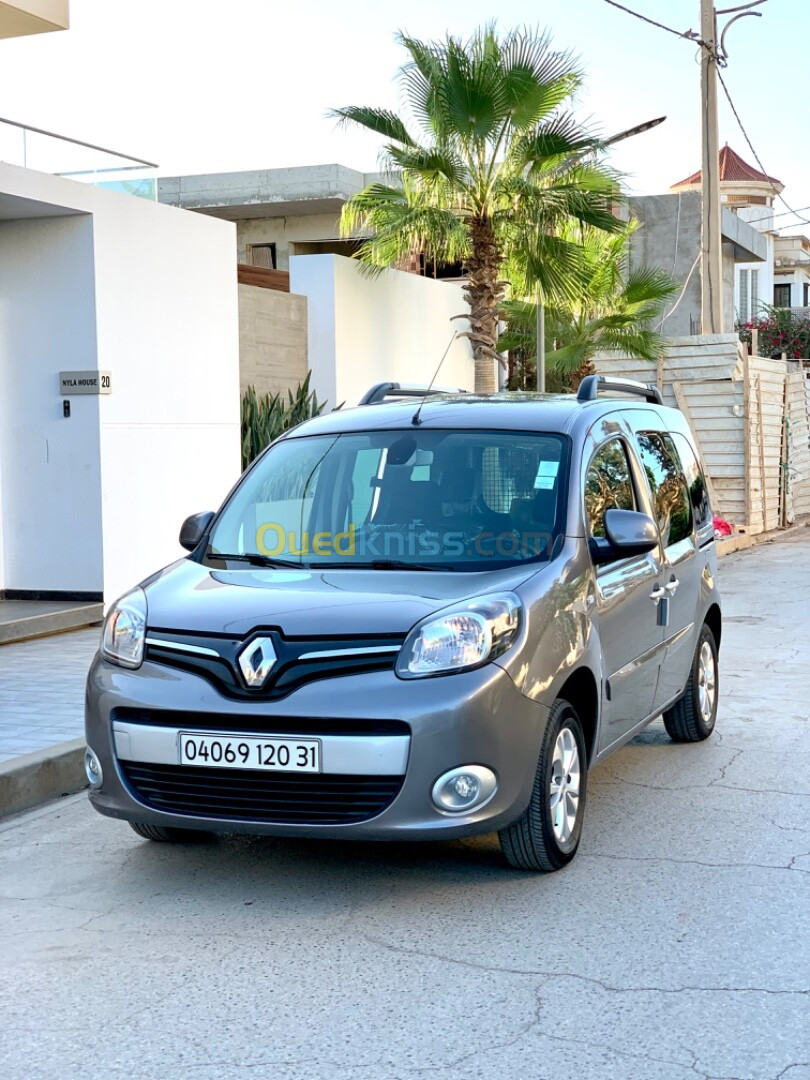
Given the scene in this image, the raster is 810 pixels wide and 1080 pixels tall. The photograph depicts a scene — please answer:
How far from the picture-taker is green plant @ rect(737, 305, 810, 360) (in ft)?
143

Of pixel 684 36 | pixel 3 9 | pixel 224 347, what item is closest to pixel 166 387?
pixel 224 347

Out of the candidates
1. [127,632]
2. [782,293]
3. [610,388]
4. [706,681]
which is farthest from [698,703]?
[782,293]

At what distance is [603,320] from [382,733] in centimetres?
1760

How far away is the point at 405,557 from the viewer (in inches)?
208

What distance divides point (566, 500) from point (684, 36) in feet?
67.7

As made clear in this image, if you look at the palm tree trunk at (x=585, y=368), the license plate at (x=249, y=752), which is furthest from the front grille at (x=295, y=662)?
the palm tree trunk at (x=585, y=368)

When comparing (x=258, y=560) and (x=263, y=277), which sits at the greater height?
(x=263, y=277)

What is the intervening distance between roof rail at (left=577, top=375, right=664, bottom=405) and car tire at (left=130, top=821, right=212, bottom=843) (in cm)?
250

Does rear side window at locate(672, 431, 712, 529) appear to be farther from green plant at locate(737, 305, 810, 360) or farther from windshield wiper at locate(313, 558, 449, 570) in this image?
green plant at locate(737, 305, 810, 360)

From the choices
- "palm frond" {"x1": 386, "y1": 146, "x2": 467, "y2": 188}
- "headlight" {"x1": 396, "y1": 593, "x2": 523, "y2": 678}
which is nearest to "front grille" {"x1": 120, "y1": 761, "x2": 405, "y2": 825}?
"headlight" {"x1": 396, "y1": 593, "x2": 523, "y2": 678}

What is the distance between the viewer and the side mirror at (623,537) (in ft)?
17.9

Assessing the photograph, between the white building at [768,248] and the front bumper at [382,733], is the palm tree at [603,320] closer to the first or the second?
the front bumper at [382,733]

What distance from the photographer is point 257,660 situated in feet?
15.2

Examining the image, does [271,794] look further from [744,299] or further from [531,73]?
[744,299]
